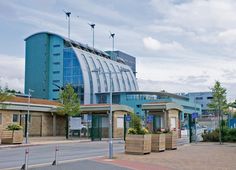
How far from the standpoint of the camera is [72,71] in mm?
106188

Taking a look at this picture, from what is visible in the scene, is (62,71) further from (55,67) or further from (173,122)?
(173,122)

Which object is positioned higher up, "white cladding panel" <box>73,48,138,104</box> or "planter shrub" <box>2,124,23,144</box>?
"white cladding panel" <box>73,48,138,104</box>

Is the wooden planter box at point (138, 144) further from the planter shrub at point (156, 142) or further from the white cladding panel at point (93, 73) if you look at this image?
the white cladding panel at point (93, 73)

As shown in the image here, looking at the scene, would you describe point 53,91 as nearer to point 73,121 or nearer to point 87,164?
point 73,121

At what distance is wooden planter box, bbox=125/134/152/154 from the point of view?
70.5ft

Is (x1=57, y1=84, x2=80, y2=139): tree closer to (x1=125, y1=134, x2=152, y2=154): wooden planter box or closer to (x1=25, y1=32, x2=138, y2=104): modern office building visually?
(x1=125, y1=134, x2=152, y2=154): wooden planter box

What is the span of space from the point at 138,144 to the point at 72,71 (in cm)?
8592

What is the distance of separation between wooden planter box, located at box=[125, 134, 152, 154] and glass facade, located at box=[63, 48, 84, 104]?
84.1m

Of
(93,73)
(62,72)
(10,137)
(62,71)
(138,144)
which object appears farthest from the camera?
(93,73)

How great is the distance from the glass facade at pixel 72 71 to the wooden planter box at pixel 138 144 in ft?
276

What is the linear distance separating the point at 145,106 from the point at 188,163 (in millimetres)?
26753

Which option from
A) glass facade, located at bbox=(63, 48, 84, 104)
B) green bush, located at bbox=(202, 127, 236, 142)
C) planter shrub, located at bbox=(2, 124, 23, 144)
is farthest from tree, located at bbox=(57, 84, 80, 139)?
glass facade, located at bbox=(63, 48, 84, 104)

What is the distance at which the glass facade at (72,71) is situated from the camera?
10531 centimetres

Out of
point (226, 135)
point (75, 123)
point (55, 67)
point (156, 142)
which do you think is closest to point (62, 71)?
point (55, 67)
